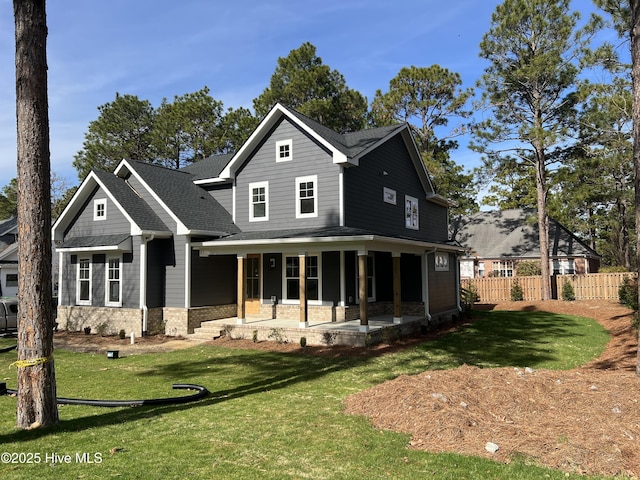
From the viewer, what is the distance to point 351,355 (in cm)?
1230

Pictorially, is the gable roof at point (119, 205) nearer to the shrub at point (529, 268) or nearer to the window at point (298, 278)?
the window at point (298, 278)

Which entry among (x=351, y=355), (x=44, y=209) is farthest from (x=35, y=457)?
(x=351, y=355)

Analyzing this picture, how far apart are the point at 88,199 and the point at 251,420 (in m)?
15.4

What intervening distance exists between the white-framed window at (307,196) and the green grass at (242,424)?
19.0 ft

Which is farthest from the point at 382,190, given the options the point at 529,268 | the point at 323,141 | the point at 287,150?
the point at 529,268

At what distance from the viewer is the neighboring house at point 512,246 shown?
34469mm

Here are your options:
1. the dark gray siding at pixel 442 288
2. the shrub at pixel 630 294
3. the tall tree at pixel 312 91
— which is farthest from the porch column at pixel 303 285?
the tall tree at pixel 312 91

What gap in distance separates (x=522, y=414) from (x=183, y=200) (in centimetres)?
1503

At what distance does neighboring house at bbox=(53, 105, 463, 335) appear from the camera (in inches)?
632

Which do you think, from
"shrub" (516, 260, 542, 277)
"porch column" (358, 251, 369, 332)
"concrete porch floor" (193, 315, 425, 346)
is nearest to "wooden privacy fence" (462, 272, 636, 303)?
"shrub" (516, 260, 542, 277)

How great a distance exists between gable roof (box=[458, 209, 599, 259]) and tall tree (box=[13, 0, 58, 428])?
33.2 metres

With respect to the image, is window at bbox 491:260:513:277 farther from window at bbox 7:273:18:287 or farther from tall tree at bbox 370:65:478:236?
window at bbox 7:273:18:287

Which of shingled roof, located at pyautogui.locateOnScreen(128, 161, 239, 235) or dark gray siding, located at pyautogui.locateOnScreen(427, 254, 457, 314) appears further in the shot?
dark gray siding, located at pyautogui.locateOnScreen(427, 254, 457, 314)

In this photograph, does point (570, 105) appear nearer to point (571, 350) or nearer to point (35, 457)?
point (571, 350)
